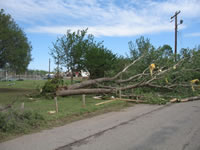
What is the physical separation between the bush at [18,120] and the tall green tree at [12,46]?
13.2 meters

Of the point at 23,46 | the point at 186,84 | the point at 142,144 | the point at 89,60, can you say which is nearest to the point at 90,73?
the point at 89,60

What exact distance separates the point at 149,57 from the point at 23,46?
40.3ft

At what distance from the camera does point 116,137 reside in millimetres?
5559

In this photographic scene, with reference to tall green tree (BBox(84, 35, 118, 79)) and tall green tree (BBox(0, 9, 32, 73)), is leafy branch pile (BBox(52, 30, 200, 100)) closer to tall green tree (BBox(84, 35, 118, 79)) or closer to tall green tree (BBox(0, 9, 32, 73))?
tall green tree (BBox(84, 35, 118, 79))

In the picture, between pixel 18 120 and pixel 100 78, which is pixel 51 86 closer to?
pixel 100 78

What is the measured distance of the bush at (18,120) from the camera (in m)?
5.76

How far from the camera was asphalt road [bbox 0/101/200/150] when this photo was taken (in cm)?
482

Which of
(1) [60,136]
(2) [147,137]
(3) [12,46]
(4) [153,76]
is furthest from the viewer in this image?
(3) [12,46]

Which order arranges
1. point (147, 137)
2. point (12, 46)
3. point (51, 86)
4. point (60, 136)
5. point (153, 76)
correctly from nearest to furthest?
point (147, 137)
point (60, 136)
point (51, 86)
point (153, 76)
point (12, 46)

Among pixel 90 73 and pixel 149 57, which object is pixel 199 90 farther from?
pixel 90 73

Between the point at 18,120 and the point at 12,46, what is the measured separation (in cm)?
1452

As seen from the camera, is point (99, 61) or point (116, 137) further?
point (99, 61)

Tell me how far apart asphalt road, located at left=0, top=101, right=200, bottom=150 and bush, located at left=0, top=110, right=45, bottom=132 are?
0.57m

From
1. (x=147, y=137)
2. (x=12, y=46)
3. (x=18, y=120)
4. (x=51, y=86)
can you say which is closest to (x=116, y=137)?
(x=147, y=137)
